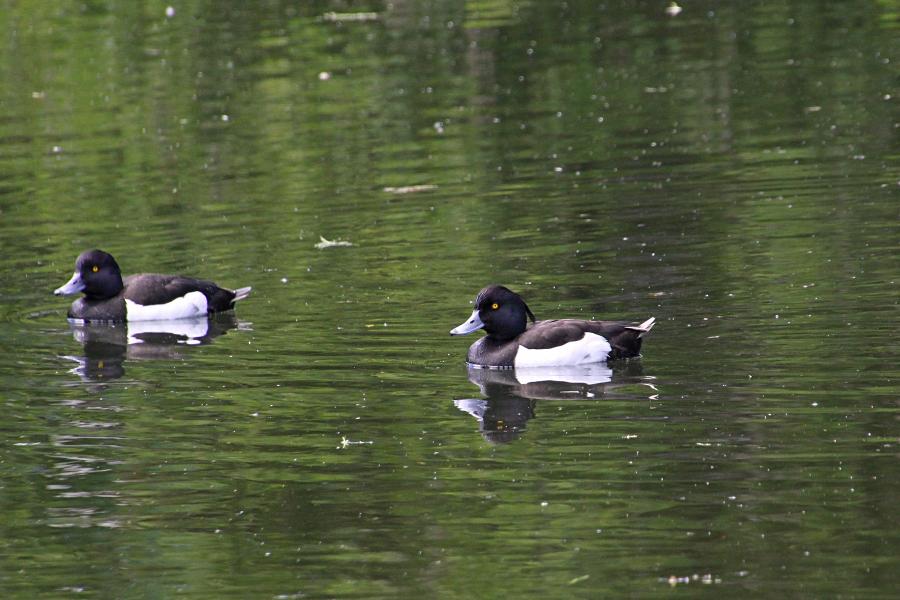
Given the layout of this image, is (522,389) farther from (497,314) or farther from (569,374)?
(497,314)

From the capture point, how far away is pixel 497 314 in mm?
14984

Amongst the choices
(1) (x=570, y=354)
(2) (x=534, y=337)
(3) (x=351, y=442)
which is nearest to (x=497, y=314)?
(2) (x=534, y=337)

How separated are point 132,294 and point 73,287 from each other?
0.59 m

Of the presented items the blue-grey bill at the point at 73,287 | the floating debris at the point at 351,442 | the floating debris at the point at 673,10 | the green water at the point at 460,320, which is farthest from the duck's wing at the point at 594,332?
the floating debris at the point at 673,10

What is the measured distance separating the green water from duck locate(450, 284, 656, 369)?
286 millimetres

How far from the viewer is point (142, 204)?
23297mm

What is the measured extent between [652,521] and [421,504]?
4.95 feet

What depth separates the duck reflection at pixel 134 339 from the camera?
15.9 metres

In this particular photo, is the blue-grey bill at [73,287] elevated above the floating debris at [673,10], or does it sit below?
below

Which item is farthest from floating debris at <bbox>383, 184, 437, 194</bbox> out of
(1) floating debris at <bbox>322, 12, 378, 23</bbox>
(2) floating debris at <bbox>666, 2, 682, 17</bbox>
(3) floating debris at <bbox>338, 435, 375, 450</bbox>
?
(1) floating debris at <bbox>322, 12, 378, 23</bbox>

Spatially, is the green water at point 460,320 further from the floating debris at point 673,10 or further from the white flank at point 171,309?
the floating debris at point 673,10

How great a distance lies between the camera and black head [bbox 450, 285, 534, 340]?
49.0ft

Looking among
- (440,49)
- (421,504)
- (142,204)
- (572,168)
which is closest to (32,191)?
(142,204)

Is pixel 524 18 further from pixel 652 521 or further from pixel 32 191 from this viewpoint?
pixel 652 521
